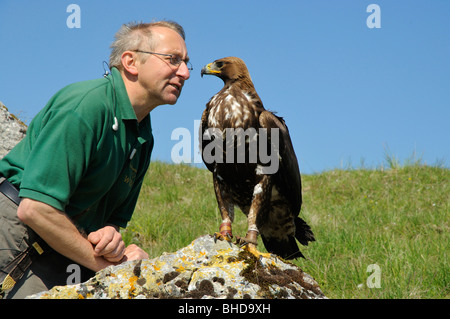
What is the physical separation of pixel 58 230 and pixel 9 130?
2178mm

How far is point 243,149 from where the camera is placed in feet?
14.1

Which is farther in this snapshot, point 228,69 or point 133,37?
point 228,69

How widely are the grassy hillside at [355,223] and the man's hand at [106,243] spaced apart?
2.83 metres

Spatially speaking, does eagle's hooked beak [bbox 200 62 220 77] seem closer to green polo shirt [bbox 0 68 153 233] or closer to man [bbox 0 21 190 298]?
man [bbox 0 21 190 298]

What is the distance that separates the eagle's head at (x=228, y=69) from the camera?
4.68 meters

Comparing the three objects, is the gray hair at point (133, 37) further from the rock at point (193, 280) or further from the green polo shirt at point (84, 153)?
the rock at point (193, 280)

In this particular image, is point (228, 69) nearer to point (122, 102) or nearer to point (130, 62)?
point (130, 62)

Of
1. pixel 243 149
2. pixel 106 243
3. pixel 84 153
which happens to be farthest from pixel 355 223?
pixel 84 153

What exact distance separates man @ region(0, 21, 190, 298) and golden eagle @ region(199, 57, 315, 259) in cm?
55

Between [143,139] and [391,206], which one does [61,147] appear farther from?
[391,206]

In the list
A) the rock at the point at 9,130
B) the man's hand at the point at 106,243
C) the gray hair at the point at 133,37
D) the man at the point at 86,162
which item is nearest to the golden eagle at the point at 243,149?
the man at the point at 86,162

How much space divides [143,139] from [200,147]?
783 millimetres

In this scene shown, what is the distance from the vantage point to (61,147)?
3.26 m
